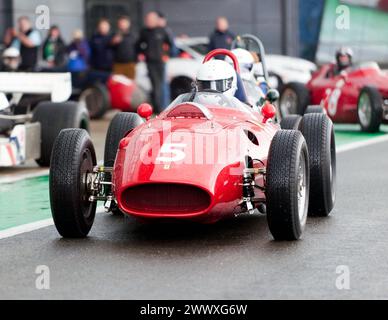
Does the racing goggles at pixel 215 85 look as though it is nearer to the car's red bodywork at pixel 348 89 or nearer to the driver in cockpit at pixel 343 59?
the car's red bodywork at pixel 348 89

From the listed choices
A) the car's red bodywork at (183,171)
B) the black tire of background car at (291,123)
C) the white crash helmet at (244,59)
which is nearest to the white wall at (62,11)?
the white crash helmet at (244,59)

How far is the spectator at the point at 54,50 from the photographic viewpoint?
970 inches

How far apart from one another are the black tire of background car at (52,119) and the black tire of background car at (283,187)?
18.1 feet

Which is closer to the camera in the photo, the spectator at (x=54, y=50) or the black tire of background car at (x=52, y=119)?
the black tire of background car at (x=52, y=119)

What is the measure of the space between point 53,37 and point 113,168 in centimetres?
1645

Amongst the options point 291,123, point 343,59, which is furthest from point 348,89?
point 291,123

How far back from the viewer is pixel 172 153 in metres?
8.43

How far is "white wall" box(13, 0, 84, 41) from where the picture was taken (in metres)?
28.6

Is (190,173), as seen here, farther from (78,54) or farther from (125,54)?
(78,54)

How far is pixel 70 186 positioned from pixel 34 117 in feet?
17.8

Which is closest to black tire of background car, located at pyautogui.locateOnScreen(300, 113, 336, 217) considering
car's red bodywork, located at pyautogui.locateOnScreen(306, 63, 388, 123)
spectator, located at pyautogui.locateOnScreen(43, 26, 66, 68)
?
car's red bodywork, located at pyautogui.locateOnScreen(306, 63, 388, 123)
